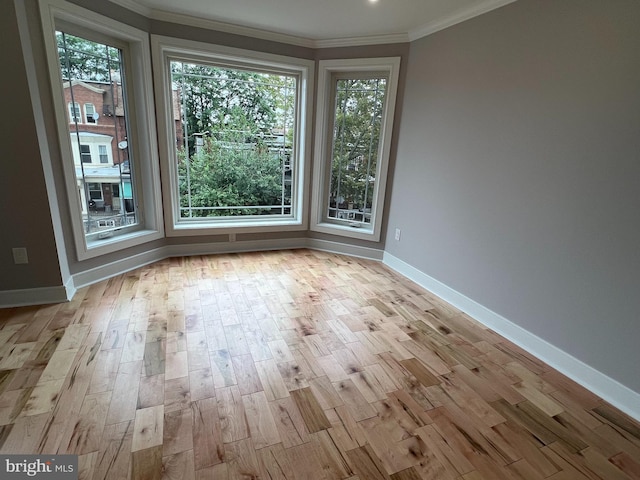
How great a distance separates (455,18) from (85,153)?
3.30 m

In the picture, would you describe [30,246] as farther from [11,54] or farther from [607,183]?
[607,183]

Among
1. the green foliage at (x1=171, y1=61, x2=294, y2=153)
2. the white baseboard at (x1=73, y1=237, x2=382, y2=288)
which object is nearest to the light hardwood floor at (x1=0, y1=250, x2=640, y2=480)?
the white baseboard at (x1=73, y1=237, x2=382, y2=288)

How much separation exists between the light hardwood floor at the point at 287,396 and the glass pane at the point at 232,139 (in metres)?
1.45

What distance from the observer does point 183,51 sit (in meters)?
3.12

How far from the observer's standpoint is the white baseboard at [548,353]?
1763 mm

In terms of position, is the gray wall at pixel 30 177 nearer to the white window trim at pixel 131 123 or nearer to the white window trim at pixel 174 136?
the white window trim at pixel 131 123

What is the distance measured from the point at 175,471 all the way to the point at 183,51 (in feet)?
11.1

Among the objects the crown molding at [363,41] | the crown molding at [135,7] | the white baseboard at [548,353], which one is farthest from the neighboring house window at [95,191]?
the white baseboard at [548,353]

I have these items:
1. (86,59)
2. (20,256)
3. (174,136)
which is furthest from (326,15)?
(20,256)

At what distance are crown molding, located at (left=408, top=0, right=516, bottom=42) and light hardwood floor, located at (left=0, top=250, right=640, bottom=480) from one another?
2.33m

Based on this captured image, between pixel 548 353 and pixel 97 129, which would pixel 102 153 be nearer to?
pixel 97 129

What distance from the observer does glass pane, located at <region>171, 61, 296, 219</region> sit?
3420mm

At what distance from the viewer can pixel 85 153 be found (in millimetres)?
2785

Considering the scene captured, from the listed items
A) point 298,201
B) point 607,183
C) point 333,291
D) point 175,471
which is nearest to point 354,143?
point 298,201
